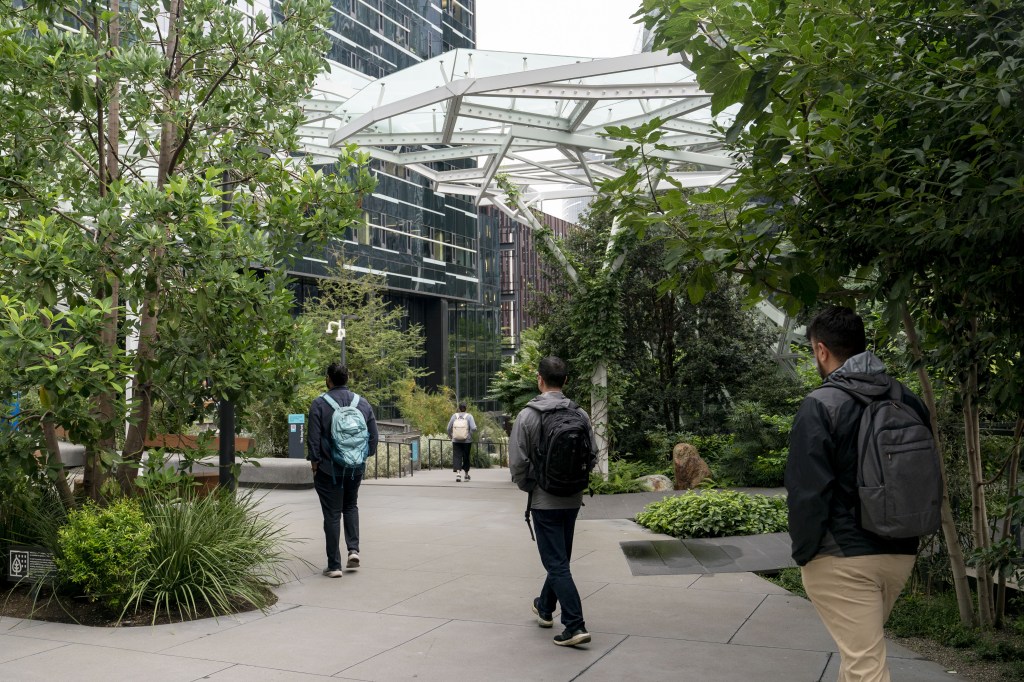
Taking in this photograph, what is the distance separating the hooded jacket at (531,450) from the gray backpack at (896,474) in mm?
2641

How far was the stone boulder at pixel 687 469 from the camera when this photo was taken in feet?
56.7

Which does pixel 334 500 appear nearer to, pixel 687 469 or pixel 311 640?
pixel 311 640

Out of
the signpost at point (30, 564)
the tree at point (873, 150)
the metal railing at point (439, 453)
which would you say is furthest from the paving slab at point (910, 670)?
the metal railing at point (439, 453)

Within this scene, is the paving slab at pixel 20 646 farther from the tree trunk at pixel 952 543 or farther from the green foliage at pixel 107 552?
the tree trunk at pixel 952 543

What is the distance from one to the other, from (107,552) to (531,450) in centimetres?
314

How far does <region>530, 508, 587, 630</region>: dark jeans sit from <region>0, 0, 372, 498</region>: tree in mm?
3110

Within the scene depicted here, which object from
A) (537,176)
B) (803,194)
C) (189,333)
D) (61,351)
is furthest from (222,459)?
(537,176)

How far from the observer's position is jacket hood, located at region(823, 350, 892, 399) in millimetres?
3701

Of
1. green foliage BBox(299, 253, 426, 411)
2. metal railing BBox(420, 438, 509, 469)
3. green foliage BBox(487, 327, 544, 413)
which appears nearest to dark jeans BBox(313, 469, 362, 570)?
green foliage BBox(487, 327, 544, 413)

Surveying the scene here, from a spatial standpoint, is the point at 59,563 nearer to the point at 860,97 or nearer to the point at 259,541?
the point at 259,541

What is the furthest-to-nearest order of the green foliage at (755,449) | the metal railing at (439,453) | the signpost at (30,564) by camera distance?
the metal railing at (439,453)
the green foliage at (755,449)
the signpost at (30,564)

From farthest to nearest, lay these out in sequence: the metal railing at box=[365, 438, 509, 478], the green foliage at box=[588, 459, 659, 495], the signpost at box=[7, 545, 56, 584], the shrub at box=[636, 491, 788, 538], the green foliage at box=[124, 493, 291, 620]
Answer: the metal railing at box=[365, 438, 509, 478], the green foliage at box=[588, 459, 659, 495], the shrub at box=[636, 491, 788, 538], the signpost at box=[7, 545, 56, 584], the green foliage at box=[124, 493, 291, 620]

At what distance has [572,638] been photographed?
19.7 feet

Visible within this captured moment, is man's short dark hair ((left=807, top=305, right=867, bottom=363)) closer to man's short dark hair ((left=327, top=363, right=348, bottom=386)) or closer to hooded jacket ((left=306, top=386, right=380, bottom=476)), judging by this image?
hooded jacket ((left=306, top=386, right=380, bottom=476))
